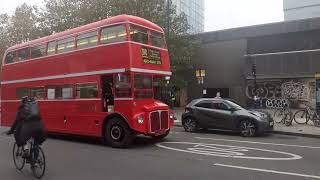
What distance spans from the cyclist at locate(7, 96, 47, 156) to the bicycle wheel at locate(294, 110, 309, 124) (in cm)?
1443

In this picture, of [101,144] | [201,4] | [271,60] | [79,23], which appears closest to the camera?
[101,144]

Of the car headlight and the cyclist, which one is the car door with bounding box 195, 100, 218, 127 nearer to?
the car headlight

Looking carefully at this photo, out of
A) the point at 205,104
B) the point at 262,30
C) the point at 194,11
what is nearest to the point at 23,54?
the point at 205,104

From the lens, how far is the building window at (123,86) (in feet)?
43.4

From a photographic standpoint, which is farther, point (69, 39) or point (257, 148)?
point (69, 39)

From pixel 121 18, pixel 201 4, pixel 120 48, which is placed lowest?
pixel 120 48

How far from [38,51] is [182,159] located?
28.9 ft

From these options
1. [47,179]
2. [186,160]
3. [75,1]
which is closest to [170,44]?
[75,1]

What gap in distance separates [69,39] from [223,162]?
25.8 ft

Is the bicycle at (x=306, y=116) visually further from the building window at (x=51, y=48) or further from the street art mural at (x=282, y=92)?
the building window at (x=51, y=48)

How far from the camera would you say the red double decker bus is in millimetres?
13211

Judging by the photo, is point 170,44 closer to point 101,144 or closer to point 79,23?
point 79,23

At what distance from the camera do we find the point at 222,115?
55.1ft

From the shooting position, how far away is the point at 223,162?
1024cm
